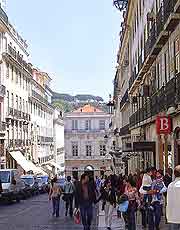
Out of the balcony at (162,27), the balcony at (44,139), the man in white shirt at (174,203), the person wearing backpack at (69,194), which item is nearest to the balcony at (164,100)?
the balcony at (162,27)

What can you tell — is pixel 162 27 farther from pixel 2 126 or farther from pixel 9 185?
pixel 2 126

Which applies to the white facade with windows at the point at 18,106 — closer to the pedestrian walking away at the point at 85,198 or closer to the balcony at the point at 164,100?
the balcony at the point at 164,100

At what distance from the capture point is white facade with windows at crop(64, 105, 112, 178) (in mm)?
108938

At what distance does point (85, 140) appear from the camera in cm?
11100

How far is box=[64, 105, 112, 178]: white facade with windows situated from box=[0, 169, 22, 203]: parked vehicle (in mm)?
68833

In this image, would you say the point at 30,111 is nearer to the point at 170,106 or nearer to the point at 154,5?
the point at 154,5

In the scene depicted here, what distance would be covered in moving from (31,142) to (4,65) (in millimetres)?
20229

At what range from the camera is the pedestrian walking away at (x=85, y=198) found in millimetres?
16609

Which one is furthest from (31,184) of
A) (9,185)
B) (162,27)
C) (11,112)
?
(162,27)

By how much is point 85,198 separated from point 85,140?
94.5m

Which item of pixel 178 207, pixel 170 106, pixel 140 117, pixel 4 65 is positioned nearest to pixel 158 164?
pixel 140 117

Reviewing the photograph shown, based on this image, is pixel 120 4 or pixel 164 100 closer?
pixel 164 100

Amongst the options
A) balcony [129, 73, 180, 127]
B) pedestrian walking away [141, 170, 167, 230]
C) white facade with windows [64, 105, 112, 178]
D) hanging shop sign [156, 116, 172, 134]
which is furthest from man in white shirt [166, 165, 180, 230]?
white facade with windows [64, 105, 112, 178]

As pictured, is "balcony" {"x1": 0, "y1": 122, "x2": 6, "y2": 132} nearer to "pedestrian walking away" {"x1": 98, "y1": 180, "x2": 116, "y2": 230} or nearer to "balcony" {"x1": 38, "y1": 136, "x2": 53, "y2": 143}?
"balcony" {"x1": 38, "y1": 136, "x2": 53, "y2": 143}
